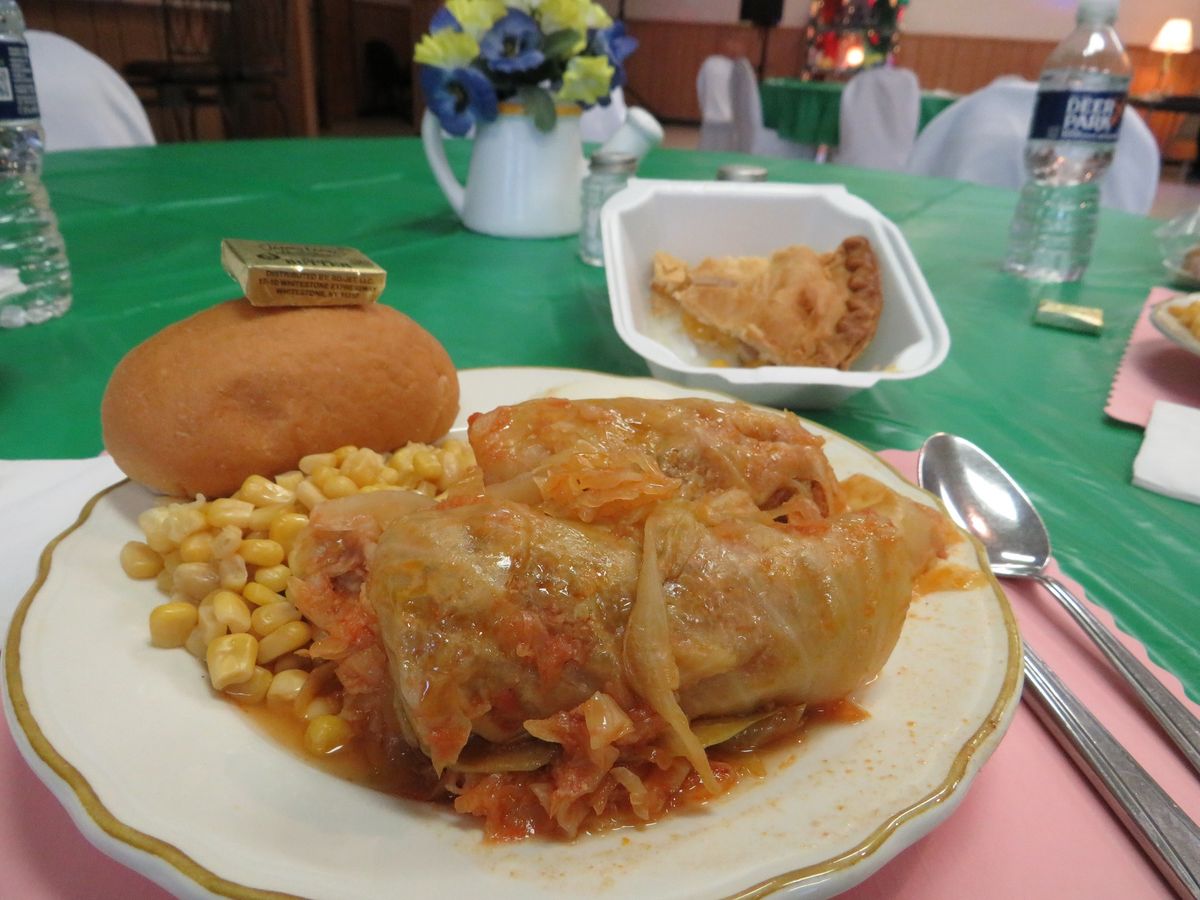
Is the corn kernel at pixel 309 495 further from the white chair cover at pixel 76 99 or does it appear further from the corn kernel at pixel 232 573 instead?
the white chair cover at pixel 76 99

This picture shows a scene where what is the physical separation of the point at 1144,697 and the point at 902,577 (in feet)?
1.52

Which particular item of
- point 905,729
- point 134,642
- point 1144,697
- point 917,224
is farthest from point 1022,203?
point 134,642

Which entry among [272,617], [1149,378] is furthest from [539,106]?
[272,617]

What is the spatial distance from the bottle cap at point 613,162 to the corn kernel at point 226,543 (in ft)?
7.52

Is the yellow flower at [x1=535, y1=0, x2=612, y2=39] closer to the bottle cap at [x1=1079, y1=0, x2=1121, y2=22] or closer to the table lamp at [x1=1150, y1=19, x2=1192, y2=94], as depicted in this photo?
the bottle cap at [x1=1079, y1=0, x2=1121, y2=22]

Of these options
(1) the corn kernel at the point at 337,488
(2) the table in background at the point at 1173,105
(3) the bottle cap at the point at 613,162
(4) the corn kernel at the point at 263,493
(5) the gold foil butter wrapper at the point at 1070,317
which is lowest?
(4) the corn kernel at the point at 263,493

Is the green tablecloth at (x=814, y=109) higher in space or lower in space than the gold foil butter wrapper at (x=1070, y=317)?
higher

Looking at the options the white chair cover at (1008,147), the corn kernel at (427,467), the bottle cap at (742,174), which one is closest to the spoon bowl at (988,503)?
the corn kernel at (427,467)

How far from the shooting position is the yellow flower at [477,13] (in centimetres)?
306

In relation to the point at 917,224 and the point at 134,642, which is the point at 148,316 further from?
the point at 917,224

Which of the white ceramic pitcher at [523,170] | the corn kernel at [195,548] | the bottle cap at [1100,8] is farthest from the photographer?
the white ceramic pitcher at [523,170]

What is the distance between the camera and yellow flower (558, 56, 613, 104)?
3211mm

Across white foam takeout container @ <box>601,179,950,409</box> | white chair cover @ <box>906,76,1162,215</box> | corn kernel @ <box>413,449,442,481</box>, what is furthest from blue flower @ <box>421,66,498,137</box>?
white chair cover @ <box>906,76,1162,215</box>

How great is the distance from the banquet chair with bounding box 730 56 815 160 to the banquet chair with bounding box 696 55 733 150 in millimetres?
374
